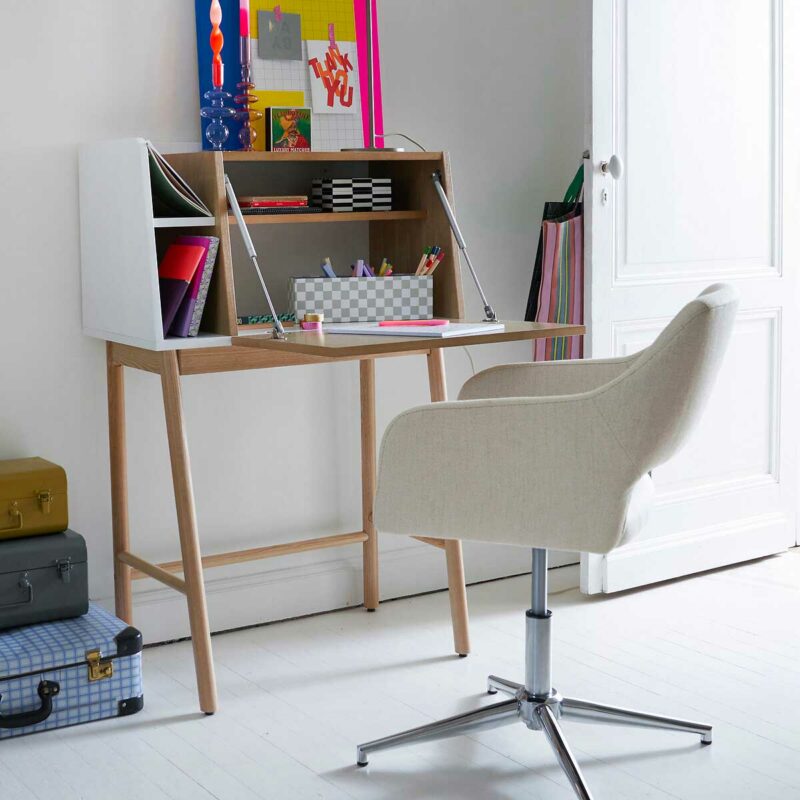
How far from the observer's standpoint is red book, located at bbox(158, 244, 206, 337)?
235 centimetres

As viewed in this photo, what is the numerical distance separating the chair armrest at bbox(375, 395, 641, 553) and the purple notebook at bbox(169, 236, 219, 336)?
634 millimetres

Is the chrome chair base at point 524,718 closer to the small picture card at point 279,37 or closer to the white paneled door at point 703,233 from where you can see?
the white paneled door at point 703,233

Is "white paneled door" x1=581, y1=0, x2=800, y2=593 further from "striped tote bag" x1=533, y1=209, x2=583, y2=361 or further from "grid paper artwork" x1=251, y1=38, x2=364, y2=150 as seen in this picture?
"grid paper artwork" x1=251, y1=38, x2=364, y2=150

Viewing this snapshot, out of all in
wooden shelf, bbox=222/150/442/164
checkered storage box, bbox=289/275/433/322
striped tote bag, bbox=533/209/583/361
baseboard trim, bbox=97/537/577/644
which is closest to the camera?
wooden shelf, bbox=222/150/442/164

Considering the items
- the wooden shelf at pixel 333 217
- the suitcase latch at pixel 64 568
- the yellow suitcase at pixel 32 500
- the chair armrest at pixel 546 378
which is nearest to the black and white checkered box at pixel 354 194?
the wooden shelf at pixel 333 217

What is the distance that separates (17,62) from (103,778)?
1.47 meters

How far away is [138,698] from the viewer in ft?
7.77

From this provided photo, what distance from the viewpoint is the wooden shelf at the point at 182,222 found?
2303 mm

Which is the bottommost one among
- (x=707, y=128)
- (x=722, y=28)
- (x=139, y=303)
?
(x=139, y=303)

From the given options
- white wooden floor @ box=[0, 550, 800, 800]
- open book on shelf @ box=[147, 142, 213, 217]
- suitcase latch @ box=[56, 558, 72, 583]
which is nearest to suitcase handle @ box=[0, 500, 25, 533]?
suitcase latch @ box=[56, 558, 72, 583]

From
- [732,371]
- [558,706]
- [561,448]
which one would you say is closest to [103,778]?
[558,706]

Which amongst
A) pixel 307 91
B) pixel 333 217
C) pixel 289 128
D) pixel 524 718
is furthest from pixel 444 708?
pixel 307 91

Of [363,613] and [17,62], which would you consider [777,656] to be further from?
[17,62]

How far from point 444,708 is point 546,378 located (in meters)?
0.69
